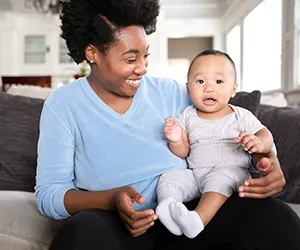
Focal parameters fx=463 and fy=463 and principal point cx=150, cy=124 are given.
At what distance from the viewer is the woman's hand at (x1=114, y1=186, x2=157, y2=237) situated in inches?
35.5

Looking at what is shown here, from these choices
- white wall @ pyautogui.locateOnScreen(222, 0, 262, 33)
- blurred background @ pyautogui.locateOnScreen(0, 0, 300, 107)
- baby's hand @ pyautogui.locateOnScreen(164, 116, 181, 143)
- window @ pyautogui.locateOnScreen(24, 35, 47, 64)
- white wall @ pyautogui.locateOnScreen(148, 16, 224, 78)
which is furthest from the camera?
window @ pyautogui.locateOnScreen(24, 35, 47, 64)

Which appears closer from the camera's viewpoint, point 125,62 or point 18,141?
point 125,62

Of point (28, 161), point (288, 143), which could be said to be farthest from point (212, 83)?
point (28, 161)

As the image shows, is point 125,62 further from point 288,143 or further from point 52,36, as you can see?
point 52,36

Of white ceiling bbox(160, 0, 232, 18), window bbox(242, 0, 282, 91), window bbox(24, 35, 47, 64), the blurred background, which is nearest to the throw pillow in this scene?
window bbox(242, 0, 282, 91)

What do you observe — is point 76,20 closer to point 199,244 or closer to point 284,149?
point 199,244

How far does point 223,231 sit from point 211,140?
263 mm

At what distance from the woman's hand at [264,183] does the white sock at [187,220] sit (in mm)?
106

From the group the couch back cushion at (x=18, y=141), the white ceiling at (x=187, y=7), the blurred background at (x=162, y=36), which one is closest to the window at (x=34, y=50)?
the blurred background at (x=162, y=36)

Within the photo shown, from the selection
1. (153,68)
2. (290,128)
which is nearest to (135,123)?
(290,128)

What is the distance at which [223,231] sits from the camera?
3.16 feet

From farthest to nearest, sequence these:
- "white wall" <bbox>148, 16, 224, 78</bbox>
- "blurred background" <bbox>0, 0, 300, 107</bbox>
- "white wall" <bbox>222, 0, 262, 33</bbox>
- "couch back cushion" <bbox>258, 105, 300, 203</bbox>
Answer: "white wall" <bbox>148, 16, 224, 78</bbox> < "blurred background" <bbox>0, 0, 300, 107</bbox> < "white wall" <bbox>222, 0, 262, 33</bbox> < "couch back cushion" <bbox>258, 105, 300, 203</bbox>

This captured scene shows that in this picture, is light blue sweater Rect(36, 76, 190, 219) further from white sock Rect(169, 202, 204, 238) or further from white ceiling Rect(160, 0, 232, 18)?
white ceiling Rect(160, 0, 232, 18)

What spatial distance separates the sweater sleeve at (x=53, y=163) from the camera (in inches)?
43.1
